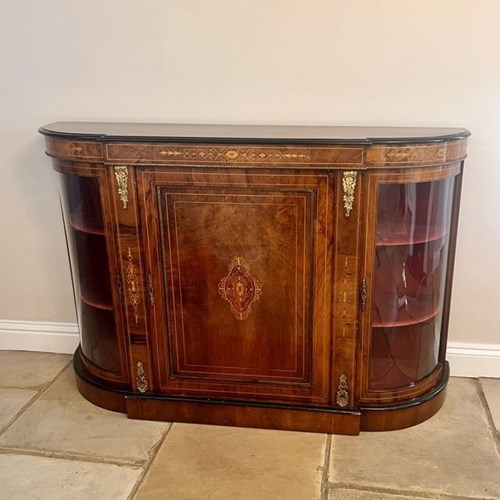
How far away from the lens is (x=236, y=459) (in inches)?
79.3

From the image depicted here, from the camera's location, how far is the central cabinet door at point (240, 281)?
193cm

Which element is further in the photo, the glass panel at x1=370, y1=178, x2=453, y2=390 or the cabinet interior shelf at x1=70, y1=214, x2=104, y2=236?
the cabinet interior shelf at x1=70, y1=214, x2=104, y2=236

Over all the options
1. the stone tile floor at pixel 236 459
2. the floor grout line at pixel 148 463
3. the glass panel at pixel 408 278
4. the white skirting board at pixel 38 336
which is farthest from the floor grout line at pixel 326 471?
the white skirting board at pixel 38 336

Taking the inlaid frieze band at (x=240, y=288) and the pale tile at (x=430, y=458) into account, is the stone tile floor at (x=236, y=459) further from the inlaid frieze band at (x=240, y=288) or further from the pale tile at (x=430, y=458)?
the inlaid frieze band at (x=240, y=288)

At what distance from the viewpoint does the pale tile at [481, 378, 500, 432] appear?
2223mm

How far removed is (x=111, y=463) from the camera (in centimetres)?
201

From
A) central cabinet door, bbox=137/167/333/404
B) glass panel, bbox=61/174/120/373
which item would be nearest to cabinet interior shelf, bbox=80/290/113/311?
glass panel, bbox=61/174/120/373

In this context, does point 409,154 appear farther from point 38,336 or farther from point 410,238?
point 38,336

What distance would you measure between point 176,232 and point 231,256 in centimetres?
22

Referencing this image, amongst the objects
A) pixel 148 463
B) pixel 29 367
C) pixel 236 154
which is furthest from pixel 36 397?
pixel 236 154

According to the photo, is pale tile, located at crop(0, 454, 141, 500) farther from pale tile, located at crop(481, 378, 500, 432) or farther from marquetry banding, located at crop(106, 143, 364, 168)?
pale tile, located at crop(481, 378, 500, 432)

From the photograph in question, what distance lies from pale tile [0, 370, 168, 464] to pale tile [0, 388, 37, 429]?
5 cm

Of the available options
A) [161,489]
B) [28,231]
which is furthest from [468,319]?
[28,231]

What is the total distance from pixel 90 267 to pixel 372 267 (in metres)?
1.11
